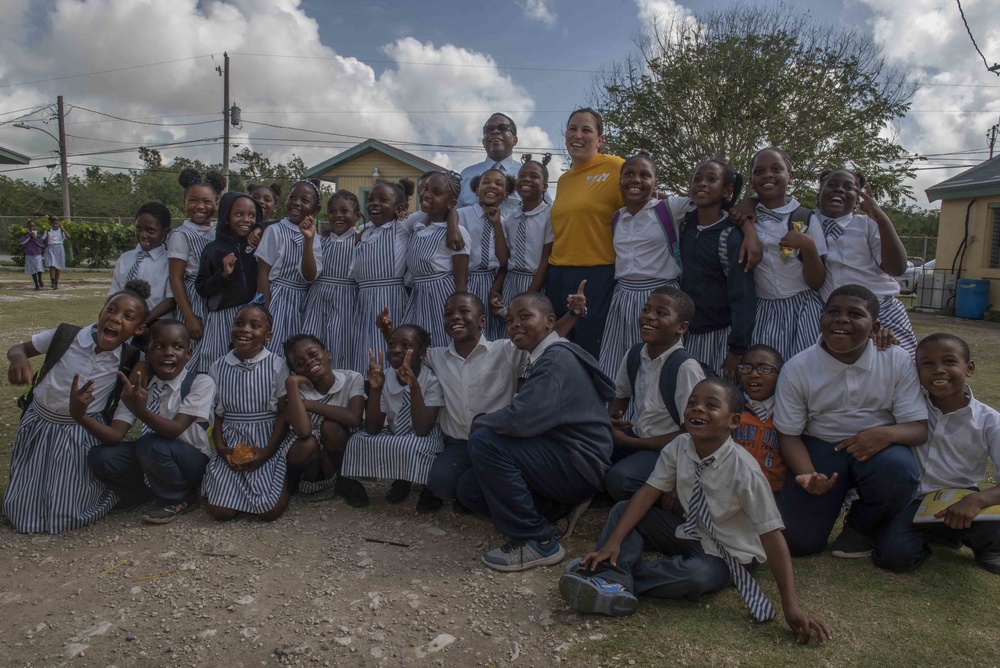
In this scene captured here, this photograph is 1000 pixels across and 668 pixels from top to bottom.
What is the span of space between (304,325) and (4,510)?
1864 mm

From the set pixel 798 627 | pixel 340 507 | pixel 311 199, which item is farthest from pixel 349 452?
pixel 798 627

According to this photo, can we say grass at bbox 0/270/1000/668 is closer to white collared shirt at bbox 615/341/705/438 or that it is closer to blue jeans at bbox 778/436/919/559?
blue jeans at bbox 778/436/919/559

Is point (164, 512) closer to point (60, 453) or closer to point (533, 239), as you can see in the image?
point (60, 453)

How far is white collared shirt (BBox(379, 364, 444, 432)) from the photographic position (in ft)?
12.3

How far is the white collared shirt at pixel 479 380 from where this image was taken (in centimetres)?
366

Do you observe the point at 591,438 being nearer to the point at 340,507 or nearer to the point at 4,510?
the point at 340,507

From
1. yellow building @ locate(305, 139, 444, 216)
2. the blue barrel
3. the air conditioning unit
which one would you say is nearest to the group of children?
the blue barrel

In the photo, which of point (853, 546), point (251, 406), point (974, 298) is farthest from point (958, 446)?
point (974, 298)

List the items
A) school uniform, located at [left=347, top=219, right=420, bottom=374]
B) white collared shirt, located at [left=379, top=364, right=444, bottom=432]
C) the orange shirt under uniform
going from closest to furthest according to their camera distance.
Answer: the orange shirt under uniform < white collared shirt, located at [left=379, top=364, right=444, bottom=432] < school uniform, located at [left=347, top=219, right=420, bottom=374]

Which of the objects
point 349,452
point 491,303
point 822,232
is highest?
point 822,232

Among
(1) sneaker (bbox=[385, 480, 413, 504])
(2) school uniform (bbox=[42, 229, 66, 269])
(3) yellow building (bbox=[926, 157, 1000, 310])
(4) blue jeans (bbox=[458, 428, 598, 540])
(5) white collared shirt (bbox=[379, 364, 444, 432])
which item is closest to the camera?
(4) blue jeans (bbox=[458, 428, 598, 540])

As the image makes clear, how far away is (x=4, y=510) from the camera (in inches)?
142

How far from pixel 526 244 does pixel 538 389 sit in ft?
5.21

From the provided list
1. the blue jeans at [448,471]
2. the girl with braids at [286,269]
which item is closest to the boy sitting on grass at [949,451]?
the blue jeans at [448,471]
